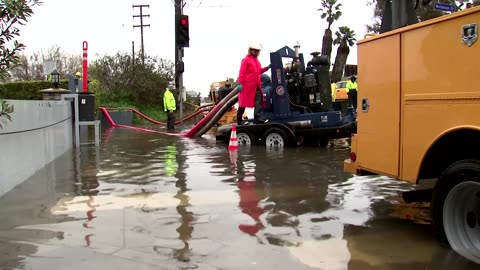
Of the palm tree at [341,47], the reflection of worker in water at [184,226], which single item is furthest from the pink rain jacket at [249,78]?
the palm tree at [341,47]

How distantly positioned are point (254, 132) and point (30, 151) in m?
6.48

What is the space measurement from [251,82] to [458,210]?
9.11 m

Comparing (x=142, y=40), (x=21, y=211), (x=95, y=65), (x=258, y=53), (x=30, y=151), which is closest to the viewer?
(x=21, y=211)

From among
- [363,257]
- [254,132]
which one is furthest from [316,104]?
[363,257]

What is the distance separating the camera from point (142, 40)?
175ft

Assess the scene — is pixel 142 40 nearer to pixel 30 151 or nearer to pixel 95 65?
pixel 95 65

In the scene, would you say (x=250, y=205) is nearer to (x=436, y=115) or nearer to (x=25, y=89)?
(x=436, y=115)

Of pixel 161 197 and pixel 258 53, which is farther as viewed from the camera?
pixel 258 53

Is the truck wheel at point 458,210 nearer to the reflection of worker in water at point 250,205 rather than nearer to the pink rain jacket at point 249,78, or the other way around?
the reflection of worker in water at point 250,205

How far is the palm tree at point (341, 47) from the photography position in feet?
125

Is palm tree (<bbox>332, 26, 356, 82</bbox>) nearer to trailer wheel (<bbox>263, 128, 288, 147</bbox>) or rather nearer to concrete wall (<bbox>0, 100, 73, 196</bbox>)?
trailer wheel (<bbox>263, 128, 288, 147</bbox>)

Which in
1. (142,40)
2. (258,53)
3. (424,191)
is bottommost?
(424,191)

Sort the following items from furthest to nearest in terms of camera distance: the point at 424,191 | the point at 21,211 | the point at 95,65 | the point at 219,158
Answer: the point at 95,65 → the point at 219,158 → the point at 21,211 → the point at 424,191

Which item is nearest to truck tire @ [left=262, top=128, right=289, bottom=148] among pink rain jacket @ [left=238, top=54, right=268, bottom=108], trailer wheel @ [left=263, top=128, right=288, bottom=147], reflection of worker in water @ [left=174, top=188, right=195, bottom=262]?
trailer wheel @ [left=263, top=128, right=288, bottom=147]
